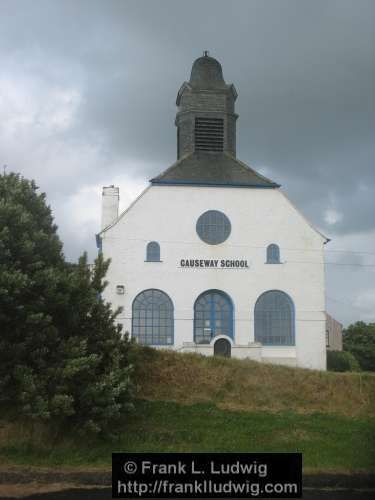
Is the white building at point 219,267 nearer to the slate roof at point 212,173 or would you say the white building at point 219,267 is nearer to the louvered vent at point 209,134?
the slate roof at point 212,173

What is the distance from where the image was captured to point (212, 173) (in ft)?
122

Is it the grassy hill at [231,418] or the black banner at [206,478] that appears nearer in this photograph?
the black banner at [206,478]

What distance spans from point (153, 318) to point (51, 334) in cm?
1490

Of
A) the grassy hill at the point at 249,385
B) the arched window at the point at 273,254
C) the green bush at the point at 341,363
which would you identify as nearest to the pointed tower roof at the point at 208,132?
the arched window at the point at 273,254

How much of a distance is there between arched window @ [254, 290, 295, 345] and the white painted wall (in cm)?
30

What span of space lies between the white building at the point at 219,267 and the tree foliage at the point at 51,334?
12767mm

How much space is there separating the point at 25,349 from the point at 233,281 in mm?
17012

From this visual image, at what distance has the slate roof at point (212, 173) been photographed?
120 feet

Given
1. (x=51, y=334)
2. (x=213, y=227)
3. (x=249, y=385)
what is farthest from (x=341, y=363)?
(x=51, y=334)

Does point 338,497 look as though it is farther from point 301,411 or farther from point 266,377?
point 266,377

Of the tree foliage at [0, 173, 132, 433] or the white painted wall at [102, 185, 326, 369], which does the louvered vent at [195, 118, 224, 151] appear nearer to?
the white painted wall at [102, 185, 326, 369]

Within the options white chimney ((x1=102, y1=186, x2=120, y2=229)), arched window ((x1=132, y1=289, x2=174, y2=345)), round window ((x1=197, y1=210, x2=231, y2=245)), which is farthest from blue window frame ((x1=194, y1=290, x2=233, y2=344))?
white chimney ((x1=102, y1=186, x2=120, y2=229))

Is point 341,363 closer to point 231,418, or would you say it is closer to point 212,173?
point 212,173

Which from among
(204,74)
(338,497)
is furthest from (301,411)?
(204,74)
